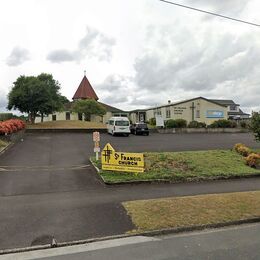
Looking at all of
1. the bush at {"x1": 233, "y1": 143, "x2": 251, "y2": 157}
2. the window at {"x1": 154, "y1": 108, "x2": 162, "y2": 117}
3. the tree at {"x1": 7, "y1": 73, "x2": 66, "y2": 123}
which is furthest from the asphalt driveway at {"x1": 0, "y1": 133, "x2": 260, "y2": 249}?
the window at {"x1": 154, "y1": 108, "x2": 162, "y2": 117}

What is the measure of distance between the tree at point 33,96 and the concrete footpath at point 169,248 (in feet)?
110

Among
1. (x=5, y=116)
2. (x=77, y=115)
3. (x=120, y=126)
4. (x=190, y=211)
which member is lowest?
(x=190, y=211)

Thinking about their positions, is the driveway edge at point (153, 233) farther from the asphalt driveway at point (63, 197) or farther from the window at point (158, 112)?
the window at point (158, 112)

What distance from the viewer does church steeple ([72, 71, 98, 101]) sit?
6931 cm

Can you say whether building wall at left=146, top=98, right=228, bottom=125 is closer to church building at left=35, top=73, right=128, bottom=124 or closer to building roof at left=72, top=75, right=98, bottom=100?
church building at left=35, top=73, right=128, bottom=124

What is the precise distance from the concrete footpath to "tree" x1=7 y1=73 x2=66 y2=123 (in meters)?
33.6

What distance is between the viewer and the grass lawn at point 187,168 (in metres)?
13.3

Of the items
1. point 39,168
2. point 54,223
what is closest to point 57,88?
point 39,168

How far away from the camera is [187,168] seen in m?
15.0

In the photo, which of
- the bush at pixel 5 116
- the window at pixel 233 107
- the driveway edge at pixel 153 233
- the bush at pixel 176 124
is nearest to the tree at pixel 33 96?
the bush at pixel 5 116

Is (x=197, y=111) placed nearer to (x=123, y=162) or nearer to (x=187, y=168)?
(x=187, y=168)

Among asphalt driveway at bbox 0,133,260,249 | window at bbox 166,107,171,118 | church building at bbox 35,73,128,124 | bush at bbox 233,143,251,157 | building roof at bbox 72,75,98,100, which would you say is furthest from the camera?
building roof at bbox 72,75,98,100

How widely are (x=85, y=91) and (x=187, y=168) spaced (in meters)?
57.4

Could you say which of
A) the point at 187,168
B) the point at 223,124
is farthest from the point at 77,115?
the point at 187,168
